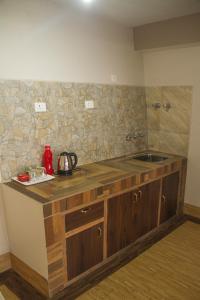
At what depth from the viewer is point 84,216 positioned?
1961mm

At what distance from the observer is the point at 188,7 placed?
2.30 meters

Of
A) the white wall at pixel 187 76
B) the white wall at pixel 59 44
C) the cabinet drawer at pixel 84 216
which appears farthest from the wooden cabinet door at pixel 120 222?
the white wall at pixel 59 44

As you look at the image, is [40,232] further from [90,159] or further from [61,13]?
[61,13]

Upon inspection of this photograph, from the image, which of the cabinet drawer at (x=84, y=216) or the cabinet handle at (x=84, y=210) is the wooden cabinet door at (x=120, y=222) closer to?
the cabinet drawer at (x=84, y=216)

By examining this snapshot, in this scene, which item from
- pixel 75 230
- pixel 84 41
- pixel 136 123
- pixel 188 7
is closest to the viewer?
pixel 75 230

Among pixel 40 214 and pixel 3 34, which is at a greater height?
pixel 3 34

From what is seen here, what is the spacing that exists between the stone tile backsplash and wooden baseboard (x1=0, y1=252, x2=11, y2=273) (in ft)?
2.41

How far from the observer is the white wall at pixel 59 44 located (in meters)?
2.03

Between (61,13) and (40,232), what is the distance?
78.3 inches

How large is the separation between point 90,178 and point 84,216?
38 cm

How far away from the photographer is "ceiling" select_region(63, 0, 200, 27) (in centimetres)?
219

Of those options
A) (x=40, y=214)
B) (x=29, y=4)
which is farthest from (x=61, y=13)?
(x=40, y=214)

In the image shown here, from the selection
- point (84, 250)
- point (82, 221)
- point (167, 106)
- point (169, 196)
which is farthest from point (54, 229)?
point (167, 106)

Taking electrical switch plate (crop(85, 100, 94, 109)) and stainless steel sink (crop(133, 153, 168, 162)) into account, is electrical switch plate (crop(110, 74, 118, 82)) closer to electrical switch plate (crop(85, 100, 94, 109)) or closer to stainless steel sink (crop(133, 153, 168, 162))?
electrical switch plate (crop(85, 100, 94, 109))
